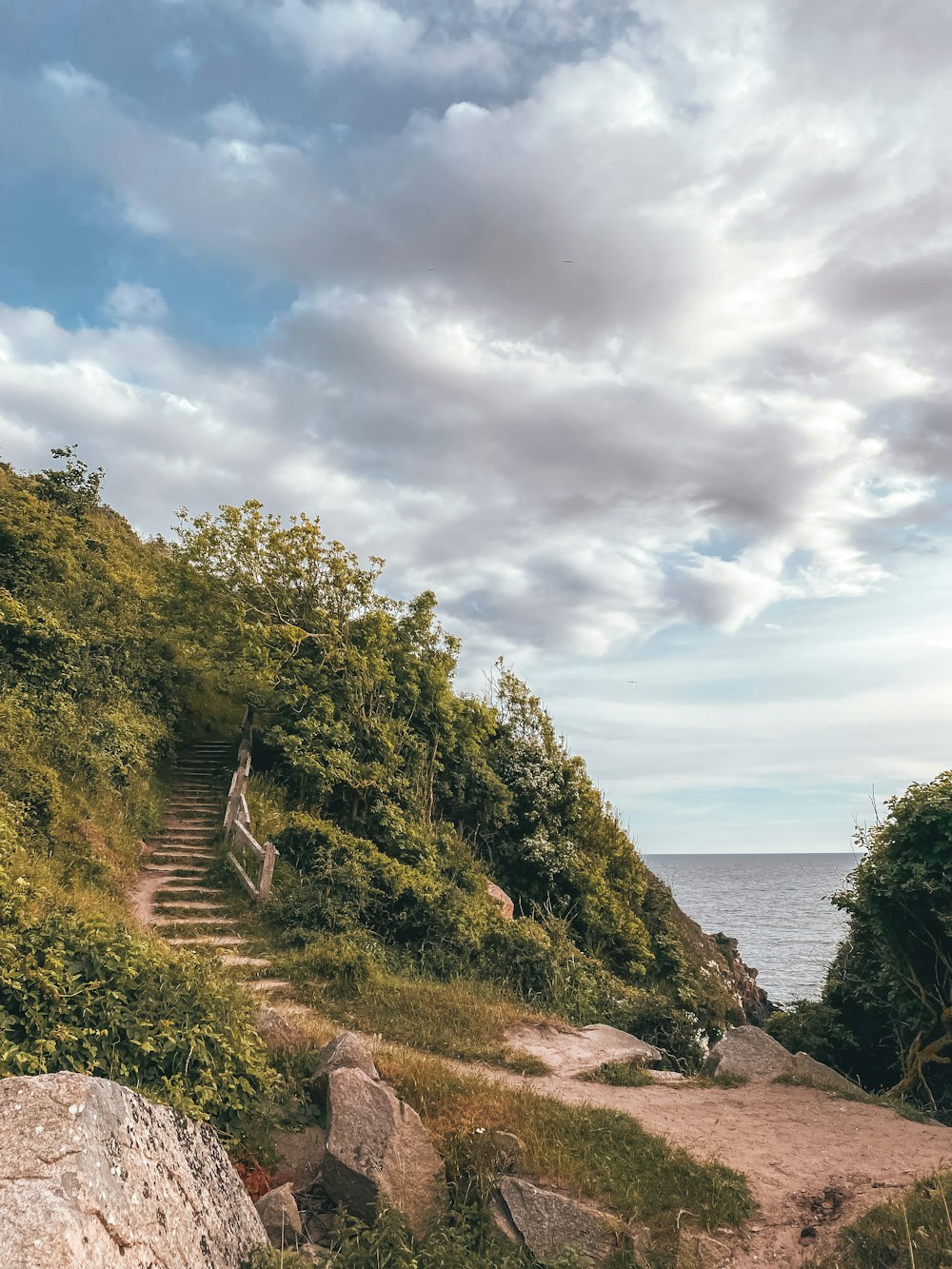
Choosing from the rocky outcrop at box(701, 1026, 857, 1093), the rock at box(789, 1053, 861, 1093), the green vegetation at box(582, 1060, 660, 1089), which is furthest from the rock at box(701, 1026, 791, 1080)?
the green vegetation at box(582, 1060, 660, 1089)

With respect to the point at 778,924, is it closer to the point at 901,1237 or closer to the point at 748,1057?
the point at 748,1057

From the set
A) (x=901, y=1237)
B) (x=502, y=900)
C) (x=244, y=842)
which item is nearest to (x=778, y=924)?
(x=502, y=900)

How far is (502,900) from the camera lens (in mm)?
20625

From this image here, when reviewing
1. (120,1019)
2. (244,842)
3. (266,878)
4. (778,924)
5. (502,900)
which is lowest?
(778,924)

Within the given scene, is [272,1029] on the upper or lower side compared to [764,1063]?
upper

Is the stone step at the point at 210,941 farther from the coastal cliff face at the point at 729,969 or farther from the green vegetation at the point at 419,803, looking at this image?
the coastal cliff face at the point at 729,969

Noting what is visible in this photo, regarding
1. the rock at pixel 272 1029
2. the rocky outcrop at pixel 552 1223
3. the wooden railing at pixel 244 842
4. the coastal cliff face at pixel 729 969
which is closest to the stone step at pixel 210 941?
the wooden railing at pixel 244 842

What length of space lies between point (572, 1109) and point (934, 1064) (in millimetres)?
6880

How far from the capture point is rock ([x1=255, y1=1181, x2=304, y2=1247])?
6.62 m

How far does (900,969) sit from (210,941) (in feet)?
39.1

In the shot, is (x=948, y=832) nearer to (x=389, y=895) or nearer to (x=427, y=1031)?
(x=427, y=1031)

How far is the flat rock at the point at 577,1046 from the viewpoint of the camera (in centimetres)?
1200

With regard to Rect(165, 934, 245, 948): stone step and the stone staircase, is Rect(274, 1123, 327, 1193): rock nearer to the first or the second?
the stone staircase

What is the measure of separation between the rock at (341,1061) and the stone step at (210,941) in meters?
6.24
